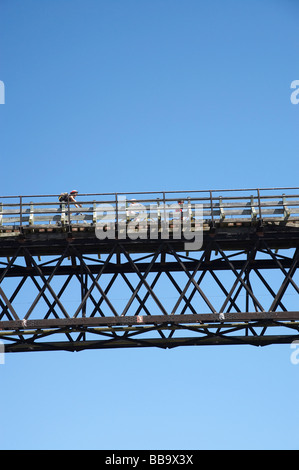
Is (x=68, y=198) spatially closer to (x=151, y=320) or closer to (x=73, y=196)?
(x=73, y=196)

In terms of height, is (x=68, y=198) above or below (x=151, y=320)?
above

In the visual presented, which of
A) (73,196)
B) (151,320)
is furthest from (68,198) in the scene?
(151,320)

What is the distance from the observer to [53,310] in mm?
35594

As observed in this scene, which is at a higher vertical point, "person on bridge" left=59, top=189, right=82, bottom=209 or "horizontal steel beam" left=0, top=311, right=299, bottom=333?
"person on bridge" left=59, top=189, right=82, bottom=209

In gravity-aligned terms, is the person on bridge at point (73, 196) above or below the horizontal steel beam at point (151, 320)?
above

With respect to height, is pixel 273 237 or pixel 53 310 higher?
pixel 273 237

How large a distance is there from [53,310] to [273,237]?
28.2 ft

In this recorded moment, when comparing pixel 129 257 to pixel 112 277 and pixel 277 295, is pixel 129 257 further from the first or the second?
pixel 277 295

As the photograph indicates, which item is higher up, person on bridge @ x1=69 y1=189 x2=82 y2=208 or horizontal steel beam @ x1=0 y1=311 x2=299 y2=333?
person on bridge @ x1=69 y1=189 x2=82 y2=208

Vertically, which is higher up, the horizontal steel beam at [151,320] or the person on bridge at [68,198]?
the person on bridge at [68,198]

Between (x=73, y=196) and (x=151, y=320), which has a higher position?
(x=73, y=196)
